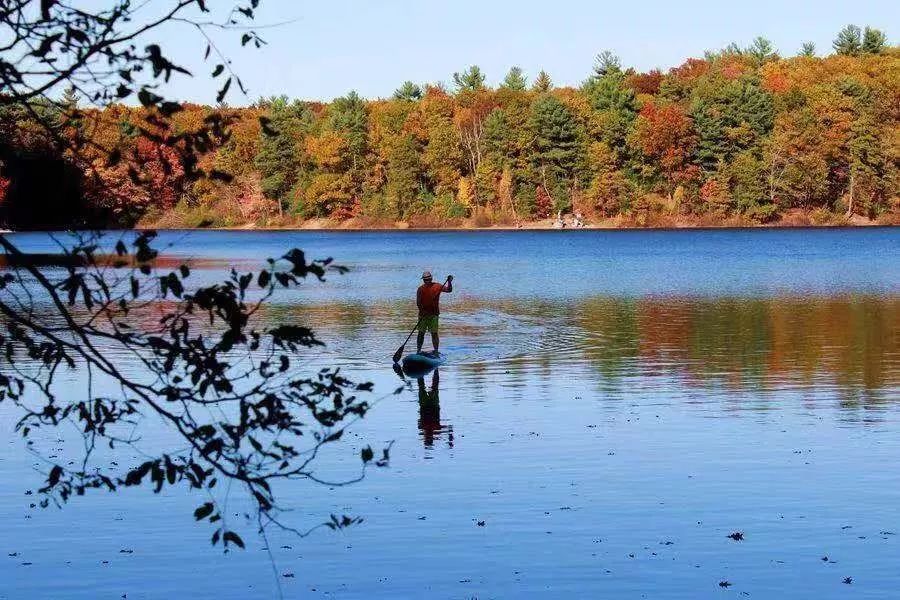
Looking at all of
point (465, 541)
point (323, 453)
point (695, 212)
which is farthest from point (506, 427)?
point (695, 212)

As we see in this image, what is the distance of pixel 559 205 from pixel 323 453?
134261mm

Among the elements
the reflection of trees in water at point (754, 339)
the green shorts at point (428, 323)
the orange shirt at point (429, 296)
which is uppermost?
the orange shirt at point (429, 296)

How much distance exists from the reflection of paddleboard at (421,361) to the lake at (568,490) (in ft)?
1.70

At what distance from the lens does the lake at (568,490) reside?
13.6 meters

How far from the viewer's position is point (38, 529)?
1572 centimetres

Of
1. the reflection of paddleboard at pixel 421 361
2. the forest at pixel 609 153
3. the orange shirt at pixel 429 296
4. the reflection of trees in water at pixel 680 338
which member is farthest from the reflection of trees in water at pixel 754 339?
the forest at pixel 609 153

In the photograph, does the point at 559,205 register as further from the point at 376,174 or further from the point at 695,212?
the point at 376,174

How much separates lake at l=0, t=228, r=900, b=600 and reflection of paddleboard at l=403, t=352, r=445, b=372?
0.52 metres

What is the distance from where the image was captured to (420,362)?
98.4 ft

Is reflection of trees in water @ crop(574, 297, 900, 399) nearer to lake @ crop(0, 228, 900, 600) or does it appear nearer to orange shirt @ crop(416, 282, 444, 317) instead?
lake @ crop(0, 228, 900, 600)

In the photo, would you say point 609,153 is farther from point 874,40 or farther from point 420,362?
point 420,362

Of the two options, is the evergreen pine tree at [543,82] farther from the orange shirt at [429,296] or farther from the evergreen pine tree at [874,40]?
the orange shirt at [429,296]

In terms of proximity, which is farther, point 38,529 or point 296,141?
point 296,141

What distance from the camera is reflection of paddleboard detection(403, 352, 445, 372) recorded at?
29.7 metres
